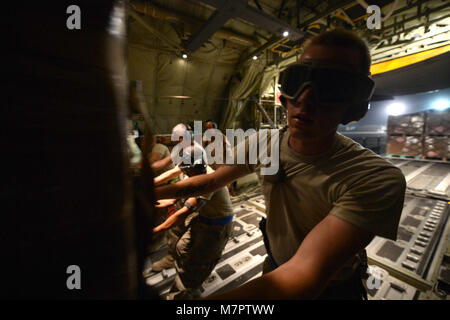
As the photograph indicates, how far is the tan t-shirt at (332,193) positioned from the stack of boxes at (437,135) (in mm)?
10539

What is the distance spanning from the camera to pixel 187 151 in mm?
2738

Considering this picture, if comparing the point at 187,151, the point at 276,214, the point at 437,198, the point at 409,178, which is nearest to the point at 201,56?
the point at 187,151

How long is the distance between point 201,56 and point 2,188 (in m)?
5.89

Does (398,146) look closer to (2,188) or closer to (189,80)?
(189,80)

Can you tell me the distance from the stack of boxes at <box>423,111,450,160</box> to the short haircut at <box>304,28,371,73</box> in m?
10.5

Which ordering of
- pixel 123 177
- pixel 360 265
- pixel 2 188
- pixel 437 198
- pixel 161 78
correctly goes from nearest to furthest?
pixel 2 188, pixel 123 177, pixel 360 265, pixel 437 198, pixel 161 78

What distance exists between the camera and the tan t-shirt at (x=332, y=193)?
93cm

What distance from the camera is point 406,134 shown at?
29.0ft

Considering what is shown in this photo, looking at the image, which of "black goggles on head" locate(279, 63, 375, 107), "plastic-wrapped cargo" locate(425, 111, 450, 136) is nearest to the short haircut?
"black goggles on head" locate(279, 63, 375, 107)

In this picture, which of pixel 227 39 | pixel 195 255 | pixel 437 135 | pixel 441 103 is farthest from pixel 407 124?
pixel 195 255

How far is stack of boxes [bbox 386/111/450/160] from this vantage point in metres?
7.62

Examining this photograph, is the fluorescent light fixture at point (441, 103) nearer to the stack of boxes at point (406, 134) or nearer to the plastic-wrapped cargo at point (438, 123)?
the stack of boxes at point (406, 134)

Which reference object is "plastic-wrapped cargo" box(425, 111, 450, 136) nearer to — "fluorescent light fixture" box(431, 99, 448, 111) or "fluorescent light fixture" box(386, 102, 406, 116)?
"fluorescent light fixture" box(431, 99, 448, 111)

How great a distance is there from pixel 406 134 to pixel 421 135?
525mm
